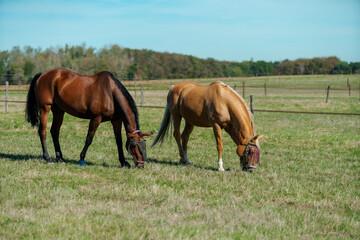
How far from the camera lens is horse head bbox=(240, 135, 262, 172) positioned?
7.08m

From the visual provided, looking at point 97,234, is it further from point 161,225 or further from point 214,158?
point 214,158

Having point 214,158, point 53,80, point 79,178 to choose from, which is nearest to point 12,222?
point 79,178

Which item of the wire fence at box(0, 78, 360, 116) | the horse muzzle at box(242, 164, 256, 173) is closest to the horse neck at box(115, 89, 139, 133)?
the horse muzzle at box(242, 164, 256, 173)

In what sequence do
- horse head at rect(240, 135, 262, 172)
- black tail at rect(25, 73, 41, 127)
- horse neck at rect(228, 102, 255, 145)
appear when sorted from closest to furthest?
1. horse head at rect(240, 135, 262, 172)
2. horse neck at rect(228, 102, 255, 145)
3. black tail at rect(25, 73, 41, 127)

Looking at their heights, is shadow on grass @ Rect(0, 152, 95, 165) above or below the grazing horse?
below

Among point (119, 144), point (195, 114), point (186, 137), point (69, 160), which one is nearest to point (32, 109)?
point (69, 160)

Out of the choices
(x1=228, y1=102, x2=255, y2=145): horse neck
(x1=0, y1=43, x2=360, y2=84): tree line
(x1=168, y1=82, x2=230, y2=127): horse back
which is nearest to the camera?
(x1=228, y1=102, x2=255, y2=145): horse neck

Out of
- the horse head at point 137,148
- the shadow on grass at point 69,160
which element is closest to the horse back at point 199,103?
the shadow on grass at point 69,160

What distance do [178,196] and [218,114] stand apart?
2.73m

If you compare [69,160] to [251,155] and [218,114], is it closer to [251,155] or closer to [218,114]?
[218,114]

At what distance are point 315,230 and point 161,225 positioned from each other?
1785 mm

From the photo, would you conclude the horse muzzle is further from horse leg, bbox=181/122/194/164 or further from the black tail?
the black tail

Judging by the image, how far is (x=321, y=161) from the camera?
865 centimetres

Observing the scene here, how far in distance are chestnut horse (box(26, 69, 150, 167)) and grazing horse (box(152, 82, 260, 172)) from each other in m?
1.32
